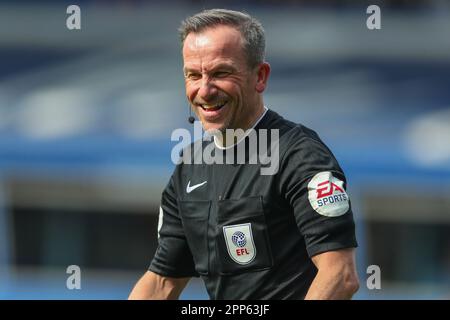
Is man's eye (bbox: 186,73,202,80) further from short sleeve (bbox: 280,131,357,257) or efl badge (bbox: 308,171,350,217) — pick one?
efl badge (bbox: 308,171,350,217)

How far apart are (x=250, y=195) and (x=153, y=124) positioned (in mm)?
8245

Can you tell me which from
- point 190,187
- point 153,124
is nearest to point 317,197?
point 190,187

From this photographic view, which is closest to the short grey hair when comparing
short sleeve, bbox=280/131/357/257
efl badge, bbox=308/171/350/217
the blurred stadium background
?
short sleeve, bbox=280/131/357/257

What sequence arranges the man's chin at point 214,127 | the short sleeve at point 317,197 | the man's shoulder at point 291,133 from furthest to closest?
the man's chin at point 214,127 < the man's shoulder at point 291,133 < the short sleeve at point 317,197

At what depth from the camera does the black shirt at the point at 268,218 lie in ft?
11.7

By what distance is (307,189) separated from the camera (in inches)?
141

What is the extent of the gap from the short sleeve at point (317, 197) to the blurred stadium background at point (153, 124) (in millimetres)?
5846

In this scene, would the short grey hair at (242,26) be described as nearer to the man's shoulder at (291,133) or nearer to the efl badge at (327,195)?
the man's shoulder at (291,133)

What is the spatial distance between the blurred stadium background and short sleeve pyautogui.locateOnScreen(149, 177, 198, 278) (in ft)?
17.9

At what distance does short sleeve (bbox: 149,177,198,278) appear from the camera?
4.02m

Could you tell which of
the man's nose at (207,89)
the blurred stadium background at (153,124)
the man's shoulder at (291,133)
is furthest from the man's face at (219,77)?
the blurred stadium background at (153,124)

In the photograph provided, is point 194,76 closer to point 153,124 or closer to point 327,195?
point 327,195
